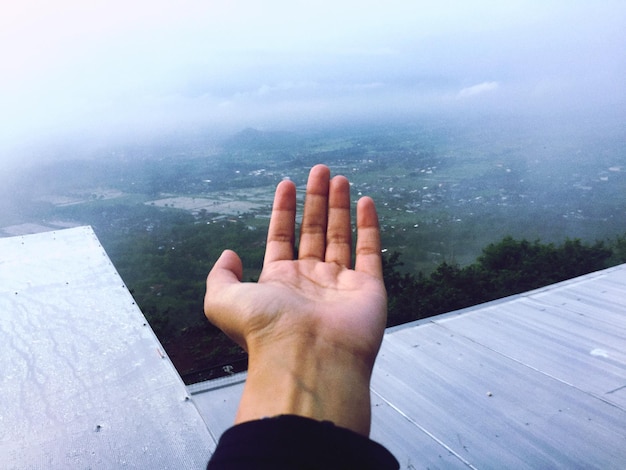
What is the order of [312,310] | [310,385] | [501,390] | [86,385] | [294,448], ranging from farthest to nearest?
[501,390] → [86,385] → [312,310] → [310,385] → [294,448]

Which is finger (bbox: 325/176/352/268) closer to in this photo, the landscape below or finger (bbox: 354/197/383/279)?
finger (bbox: 354/197/383/279)

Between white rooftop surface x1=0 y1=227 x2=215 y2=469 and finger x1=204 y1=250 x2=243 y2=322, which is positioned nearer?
finger x1=204 y1=250 x2=243 y2=322

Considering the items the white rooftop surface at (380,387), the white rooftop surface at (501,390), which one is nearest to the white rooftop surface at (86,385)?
the white rooftop surface at (380,387)

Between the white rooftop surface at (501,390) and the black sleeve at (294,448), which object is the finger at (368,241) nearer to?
the black sleeve at (294,448)

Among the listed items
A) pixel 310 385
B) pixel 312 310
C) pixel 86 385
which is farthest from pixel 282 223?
pixel 86 385

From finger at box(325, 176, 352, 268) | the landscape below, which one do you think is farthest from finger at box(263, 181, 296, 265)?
the landscape below

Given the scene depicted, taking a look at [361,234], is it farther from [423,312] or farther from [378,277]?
[423,312]

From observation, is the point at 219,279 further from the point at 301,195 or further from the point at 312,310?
the point at 301,195
